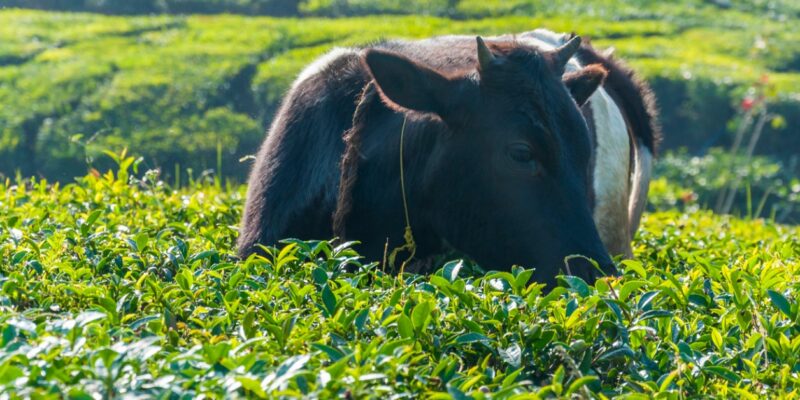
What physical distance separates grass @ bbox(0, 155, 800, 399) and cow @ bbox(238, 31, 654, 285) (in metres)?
0.69

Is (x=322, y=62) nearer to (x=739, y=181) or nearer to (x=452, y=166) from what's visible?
(x=452, y=166)

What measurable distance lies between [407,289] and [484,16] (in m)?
15.0

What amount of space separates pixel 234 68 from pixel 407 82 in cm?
970

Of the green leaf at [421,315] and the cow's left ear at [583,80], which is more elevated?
the cow's left ear at [583,80]

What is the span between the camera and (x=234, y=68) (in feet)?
44.8

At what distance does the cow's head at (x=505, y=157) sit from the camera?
13.5ft

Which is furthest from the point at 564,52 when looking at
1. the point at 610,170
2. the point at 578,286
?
the point at 578,286

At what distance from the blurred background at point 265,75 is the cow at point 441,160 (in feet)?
14.9

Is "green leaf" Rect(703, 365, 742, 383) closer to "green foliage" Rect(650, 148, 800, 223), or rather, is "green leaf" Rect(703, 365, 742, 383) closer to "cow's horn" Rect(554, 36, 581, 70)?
"cow's horn" Rect(554, 36, 581, 70)

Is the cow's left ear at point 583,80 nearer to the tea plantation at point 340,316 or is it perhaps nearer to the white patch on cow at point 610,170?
the white patch on cow at point 610,170

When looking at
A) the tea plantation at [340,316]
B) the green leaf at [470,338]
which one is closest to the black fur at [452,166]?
the tea plantation at [340,316]

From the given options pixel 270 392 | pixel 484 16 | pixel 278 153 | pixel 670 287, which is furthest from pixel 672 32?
pixel 270 392

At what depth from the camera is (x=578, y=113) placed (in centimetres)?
429

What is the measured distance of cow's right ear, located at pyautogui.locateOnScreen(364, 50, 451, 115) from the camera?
13.8ft
